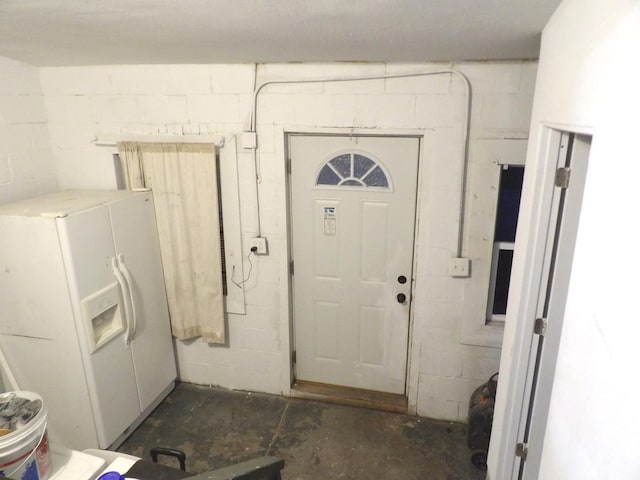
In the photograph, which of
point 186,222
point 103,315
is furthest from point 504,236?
point 103,315

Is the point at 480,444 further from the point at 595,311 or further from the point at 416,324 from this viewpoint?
the point at 595,311

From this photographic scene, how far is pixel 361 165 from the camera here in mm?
2795

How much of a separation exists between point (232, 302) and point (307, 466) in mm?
1256

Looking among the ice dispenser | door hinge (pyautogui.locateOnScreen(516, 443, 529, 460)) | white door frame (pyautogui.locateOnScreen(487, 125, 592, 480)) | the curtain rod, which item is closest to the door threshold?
white door frame (pyautogui.locateOnScreen(487, 125, 592, 480))

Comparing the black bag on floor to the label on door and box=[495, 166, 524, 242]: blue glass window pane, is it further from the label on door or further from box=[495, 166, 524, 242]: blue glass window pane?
the label on door

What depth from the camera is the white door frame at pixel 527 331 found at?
1.73 meters

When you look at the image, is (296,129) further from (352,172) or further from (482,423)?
(482,423)

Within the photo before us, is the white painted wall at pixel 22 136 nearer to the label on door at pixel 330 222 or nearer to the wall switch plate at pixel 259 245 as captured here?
the wall switch plate at pixel 259 245

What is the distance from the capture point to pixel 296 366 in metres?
3.36

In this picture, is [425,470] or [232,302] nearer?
[425,470]

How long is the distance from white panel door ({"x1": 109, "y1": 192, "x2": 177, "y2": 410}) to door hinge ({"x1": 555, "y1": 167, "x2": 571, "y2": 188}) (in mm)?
2441

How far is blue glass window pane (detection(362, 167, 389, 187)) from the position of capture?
277cm

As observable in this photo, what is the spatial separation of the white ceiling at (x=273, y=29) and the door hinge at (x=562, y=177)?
618 mm

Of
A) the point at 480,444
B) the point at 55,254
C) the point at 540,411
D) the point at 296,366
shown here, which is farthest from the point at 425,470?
the point at 55,254
